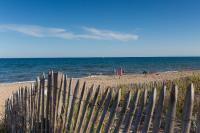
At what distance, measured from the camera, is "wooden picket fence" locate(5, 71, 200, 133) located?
2924mm

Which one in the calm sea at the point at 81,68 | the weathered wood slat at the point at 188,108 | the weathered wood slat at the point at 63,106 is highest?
the weathered wood slat at the point at 188,108

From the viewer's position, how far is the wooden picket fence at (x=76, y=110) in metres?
2.92

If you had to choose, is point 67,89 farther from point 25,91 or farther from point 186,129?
point 186,129

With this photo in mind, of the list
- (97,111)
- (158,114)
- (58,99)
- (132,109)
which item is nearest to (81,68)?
(58,99)

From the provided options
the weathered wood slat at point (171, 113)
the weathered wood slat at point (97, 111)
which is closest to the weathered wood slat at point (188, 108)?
the weathered wood slat at point (171, 113)

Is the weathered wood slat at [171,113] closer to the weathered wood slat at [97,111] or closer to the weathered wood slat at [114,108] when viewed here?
the weathered wood slat at [114,108]

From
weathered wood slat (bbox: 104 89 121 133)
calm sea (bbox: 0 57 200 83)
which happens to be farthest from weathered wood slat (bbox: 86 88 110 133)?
calm sea (bbox: 0 57 200 83)

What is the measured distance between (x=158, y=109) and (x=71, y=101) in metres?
2.06

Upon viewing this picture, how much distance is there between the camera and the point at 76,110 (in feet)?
17.2

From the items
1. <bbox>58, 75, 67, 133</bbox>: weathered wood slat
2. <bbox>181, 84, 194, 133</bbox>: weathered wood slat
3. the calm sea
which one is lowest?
the calm sea

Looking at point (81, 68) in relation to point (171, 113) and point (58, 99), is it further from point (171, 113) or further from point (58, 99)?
point (171, 113)

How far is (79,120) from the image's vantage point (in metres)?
4.40

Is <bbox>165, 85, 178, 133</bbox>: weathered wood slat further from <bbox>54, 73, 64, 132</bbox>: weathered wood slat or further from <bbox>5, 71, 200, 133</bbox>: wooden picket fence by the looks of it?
<bbox>54, 73, 64, 132</bbox>: weathered wood slat

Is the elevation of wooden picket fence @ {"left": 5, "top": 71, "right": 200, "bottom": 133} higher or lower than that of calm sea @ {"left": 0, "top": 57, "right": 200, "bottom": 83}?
higher
